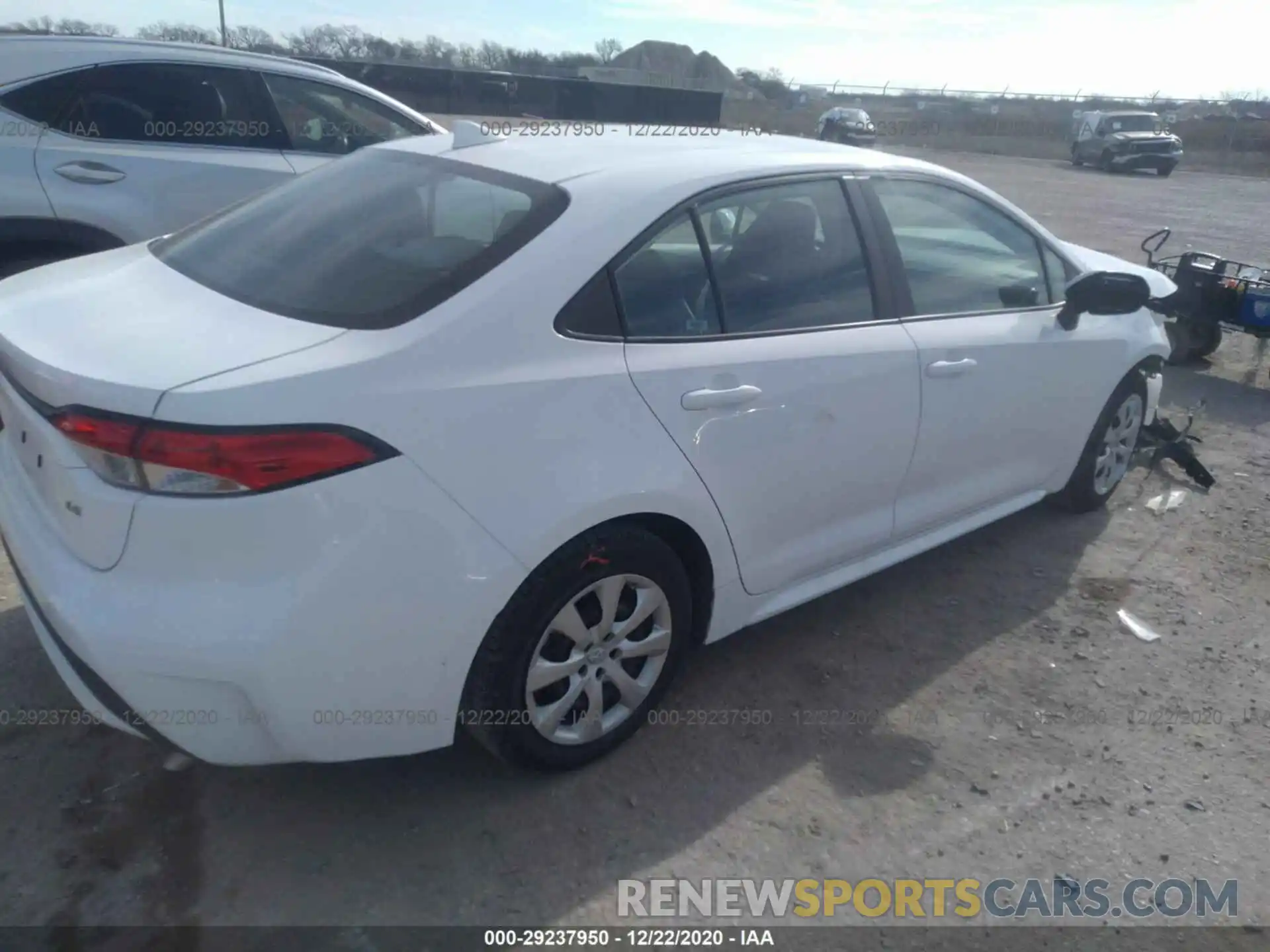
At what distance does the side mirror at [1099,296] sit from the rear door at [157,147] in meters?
3.70

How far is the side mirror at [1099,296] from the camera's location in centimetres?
406

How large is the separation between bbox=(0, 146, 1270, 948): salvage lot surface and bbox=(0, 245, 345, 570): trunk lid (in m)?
0.80

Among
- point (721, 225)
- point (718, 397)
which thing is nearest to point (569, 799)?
point (718, 397)

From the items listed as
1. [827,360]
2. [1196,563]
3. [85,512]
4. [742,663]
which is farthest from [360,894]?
[1196,563]

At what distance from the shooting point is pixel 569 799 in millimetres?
2840

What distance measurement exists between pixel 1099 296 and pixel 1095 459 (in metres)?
0.91

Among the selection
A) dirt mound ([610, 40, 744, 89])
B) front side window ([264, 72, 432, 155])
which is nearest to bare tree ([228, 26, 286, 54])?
front side window ([264, 72, 432, 155])

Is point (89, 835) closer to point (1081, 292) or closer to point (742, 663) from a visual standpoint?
point (742, 663)

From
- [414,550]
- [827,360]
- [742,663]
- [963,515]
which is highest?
[827,360]

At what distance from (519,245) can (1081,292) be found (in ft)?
8.18

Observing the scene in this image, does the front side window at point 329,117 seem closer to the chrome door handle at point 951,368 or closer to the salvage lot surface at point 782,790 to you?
the salvage lot surface at point 782,790

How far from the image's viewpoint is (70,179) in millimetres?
5012

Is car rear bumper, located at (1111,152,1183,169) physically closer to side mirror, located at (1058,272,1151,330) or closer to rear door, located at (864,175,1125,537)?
rear door, located at (864,175,1125,537)

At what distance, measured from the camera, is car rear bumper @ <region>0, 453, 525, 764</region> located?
2.19 m
